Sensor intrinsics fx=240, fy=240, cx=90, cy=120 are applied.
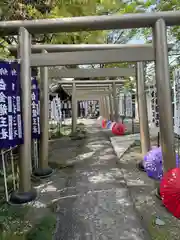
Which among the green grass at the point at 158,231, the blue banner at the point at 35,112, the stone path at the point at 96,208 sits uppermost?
the blue banner at the point at 35,112

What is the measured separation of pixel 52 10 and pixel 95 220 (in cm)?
451

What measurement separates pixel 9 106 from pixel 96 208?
2242mm

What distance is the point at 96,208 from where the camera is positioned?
3.86m

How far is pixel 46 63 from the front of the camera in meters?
4.39

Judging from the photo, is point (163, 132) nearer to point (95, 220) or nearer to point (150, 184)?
point (150, 184)

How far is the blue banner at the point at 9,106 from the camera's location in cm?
404

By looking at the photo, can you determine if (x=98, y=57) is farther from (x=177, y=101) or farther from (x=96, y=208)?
(x=96, y=208)

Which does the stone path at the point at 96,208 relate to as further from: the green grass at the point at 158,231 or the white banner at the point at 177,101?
the white banner at the point at 177,101

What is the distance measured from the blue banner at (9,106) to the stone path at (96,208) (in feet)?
4.60

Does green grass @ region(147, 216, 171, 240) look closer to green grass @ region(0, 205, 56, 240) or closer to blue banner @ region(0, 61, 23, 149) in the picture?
green grass @ region(0, 205, 56, 240)

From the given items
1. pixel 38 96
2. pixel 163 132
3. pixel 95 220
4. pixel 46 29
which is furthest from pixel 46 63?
pixel 95 220

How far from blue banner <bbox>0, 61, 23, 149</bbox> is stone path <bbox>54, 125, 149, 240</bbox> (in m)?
1.40

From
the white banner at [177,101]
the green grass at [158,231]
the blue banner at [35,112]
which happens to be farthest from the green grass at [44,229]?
the white banner at [177,101]

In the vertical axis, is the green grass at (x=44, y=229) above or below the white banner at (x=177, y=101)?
below
